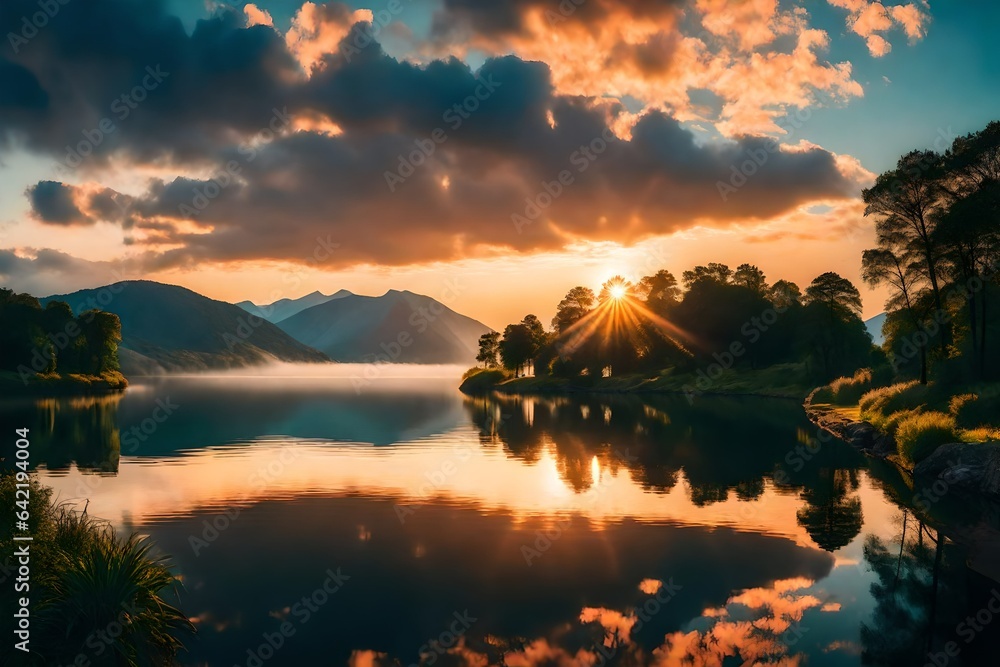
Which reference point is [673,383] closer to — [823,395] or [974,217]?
[823,395]

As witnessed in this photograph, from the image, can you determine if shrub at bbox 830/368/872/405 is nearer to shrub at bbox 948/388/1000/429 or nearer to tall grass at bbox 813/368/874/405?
tall grass at bbox 813/368/874/405

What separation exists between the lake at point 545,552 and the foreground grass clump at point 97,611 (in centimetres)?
138

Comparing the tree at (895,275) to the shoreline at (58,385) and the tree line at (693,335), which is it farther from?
the shoreline at (58,385)

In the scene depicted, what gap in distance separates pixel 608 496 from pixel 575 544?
9.65 m

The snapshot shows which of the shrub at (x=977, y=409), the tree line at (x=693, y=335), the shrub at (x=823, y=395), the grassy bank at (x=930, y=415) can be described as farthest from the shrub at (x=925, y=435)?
the tree line at (x=693, y=335)

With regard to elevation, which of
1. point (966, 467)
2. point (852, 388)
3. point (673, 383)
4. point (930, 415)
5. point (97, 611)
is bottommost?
point (673, 383)

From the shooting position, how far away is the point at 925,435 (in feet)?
137

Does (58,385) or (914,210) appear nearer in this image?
(914,210)

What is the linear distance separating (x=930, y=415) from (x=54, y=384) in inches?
6302

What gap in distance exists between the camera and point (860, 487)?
3675cm

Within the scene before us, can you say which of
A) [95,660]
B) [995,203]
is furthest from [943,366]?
[95,660]

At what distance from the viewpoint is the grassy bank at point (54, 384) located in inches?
5375

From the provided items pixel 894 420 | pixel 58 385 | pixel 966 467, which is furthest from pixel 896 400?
pixel 58 385

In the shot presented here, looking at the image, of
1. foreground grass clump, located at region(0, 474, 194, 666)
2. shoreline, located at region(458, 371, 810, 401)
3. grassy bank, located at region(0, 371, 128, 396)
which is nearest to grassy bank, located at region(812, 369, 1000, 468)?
foreground grass clump, located at region(0, 474, 194, 666)
